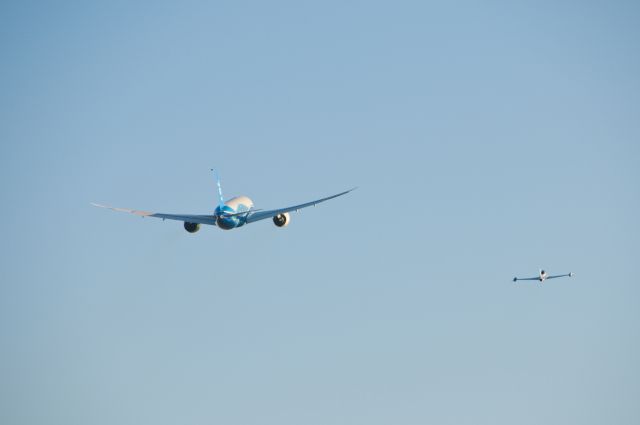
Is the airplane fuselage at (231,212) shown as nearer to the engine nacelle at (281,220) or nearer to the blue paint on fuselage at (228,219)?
the blue paint on fuselage at (228,219)

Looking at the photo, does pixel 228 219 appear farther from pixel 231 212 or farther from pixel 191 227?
pixel 191 227

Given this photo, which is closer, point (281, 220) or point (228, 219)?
point (228, 219)

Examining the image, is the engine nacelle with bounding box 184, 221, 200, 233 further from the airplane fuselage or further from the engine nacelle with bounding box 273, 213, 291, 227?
the engine nacelle with bounding box 273, 213, 291, 227

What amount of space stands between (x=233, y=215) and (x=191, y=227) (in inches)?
325

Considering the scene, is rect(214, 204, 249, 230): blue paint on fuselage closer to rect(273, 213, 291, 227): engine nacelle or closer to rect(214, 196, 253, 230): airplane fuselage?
rect(214, 196, 253, 230): airplane fuselage

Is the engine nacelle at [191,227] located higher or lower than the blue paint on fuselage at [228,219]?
higher

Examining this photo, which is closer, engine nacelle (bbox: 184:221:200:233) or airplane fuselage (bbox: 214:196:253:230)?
airplane fuselage (bbox: 214:196:253:230)

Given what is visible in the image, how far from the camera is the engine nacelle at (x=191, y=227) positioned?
127 meters

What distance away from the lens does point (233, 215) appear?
122 m

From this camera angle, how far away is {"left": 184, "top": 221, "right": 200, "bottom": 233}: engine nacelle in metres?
127

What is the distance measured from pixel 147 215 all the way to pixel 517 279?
5328cm

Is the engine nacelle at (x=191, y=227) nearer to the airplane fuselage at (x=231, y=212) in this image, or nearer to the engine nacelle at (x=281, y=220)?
the airplane fuselage at (x=231, y=212)

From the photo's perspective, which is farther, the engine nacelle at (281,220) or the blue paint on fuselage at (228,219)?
the engine nacelle at (281,220)

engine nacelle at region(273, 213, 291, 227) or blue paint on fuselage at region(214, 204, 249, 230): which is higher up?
engine nacelle at region(273, 213, 291, 227)
